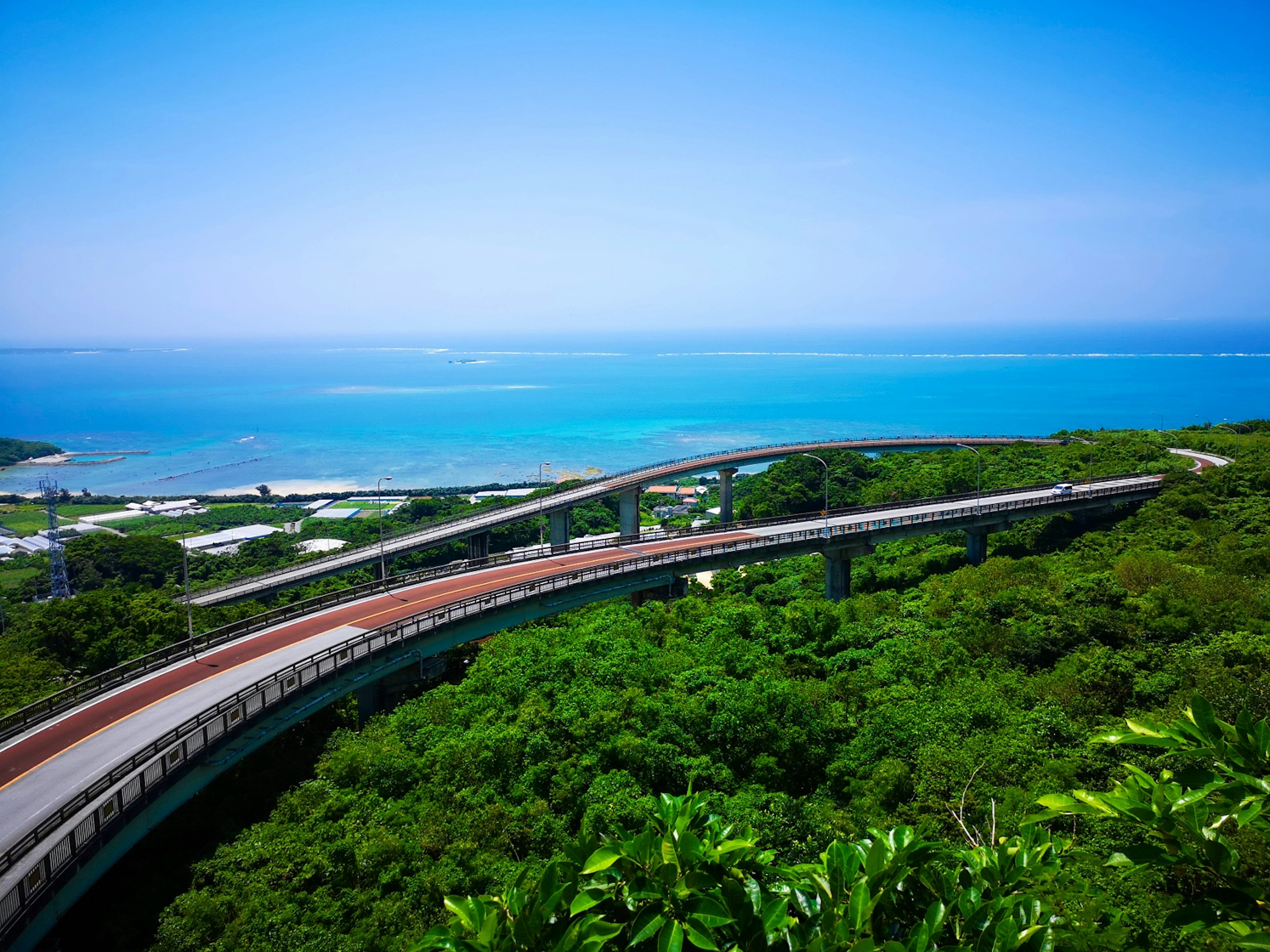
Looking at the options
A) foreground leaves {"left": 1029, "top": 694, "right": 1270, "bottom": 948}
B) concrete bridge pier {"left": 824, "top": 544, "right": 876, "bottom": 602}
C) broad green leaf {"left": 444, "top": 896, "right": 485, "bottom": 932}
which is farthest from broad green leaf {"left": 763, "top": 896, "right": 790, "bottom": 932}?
concrete bridge pier {"left": 824, "top": 544, "right": 876, "bottom": 602}

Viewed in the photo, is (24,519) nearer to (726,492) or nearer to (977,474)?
(726,492)

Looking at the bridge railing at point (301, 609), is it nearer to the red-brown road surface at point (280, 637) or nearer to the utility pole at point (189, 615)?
the utility pole at point (189, 615)

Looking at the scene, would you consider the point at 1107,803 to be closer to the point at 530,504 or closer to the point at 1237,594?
the point at 1237,594

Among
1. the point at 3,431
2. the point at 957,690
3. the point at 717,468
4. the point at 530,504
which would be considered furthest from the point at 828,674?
the point at 3,431

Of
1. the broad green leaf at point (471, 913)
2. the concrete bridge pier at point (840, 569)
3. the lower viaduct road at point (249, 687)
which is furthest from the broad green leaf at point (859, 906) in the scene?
the concrete bridge pier at point (840, 569)

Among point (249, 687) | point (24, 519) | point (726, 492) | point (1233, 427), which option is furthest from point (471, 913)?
point (24, 519)

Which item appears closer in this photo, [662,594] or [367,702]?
[367,702]
